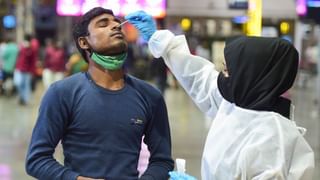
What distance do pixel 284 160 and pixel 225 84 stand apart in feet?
1.41

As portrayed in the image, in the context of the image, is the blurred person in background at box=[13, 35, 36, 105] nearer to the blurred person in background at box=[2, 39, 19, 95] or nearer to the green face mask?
the blurred person in background at box=[2, 39, 19, 95]

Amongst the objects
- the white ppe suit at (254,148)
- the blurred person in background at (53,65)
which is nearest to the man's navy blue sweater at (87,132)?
the white ppe suit at (254,148)

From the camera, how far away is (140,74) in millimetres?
23156

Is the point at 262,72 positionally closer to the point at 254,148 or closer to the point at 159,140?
the point at 254,148

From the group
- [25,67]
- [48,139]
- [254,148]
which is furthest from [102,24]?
[25,67]

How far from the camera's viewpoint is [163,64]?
46.1 ft

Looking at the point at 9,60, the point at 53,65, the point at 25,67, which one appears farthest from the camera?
the point at 53,65

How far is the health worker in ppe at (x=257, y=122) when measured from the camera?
2.51m

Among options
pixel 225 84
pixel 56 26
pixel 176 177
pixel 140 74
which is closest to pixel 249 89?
pixel 225 84

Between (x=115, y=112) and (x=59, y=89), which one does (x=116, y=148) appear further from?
(x=59, y=89)

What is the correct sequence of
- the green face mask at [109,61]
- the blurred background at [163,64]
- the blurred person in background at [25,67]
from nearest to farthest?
1. the green face mask at [109,61]
2. the blurred background at [163,64]
3. the blurred person in background at [25,67]

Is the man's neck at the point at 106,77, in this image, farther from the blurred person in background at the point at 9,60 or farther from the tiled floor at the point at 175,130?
the blurred person in background at the point at 9,60

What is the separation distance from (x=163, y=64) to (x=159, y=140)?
1136 centimetres

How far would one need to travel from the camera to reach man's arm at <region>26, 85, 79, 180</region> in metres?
2.45
